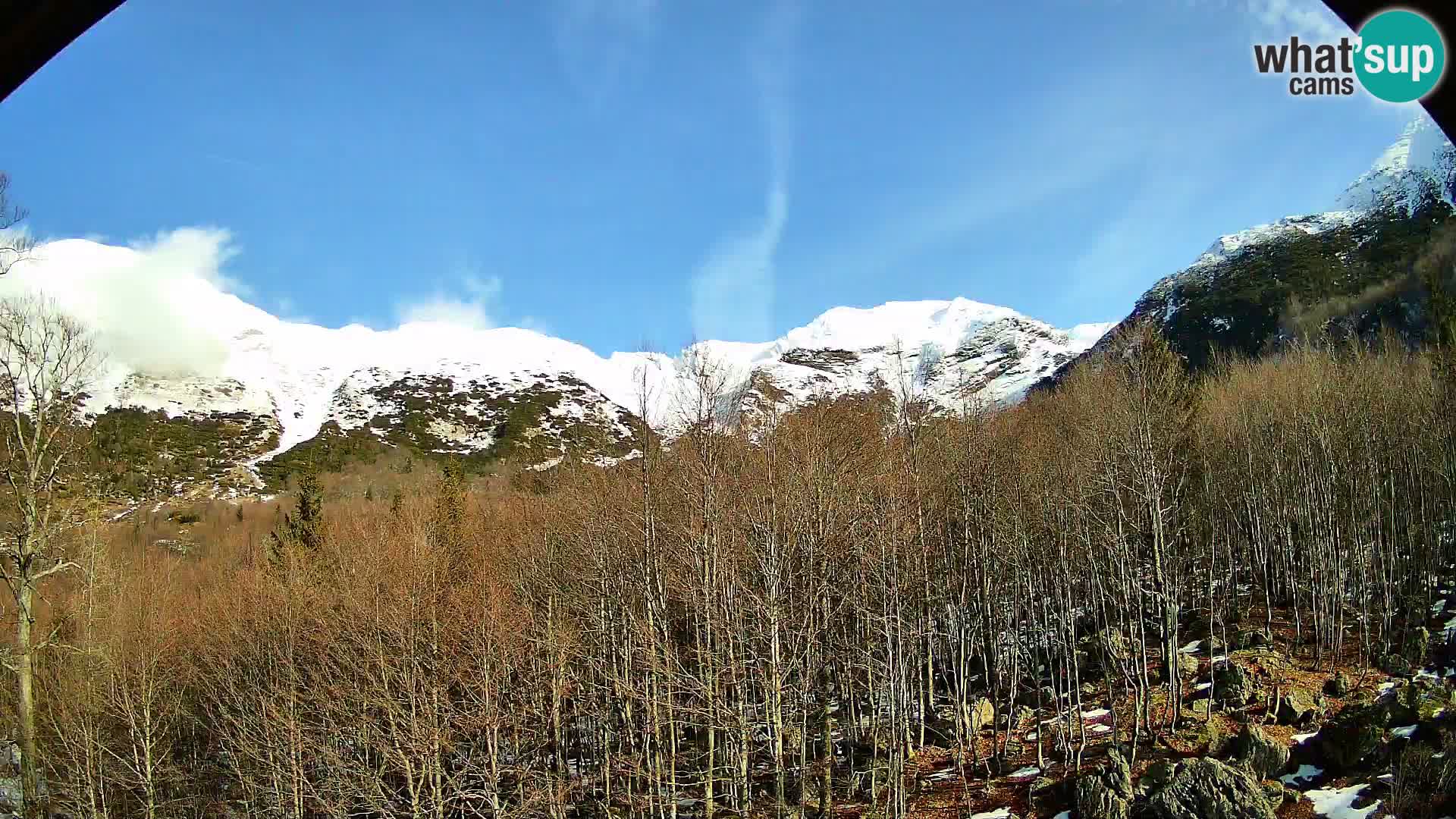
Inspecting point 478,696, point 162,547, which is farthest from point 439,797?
point 162,547

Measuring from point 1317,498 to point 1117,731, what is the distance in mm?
15546

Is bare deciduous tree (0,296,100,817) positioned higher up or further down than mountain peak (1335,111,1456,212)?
further down

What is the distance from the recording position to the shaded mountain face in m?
63.7

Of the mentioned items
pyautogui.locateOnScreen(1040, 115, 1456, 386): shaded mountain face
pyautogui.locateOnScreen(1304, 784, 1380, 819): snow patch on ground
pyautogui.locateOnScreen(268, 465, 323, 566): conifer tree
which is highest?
pyautogui.locateOnScreen(1040, 115, 1456, 386): shaded mountain face

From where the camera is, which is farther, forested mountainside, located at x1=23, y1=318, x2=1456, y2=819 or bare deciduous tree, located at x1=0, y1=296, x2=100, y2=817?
forested mountainside, located at x1=23, y1=318, x2=1456, y2=819

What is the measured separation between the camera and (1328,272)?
82062 millimetres

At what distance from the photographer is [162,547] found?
57094 millimetres

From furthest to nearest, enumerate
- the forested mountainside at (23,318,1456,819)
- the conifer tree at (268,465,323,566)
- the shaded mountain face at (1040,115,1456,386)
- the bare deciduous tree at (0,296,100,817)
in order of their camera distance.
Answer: the shaded mountain face at (1040,115,1456,386)
the conifer tree at (268,465,323,566)
the forested mountainside at (23,318,1456,819)
the bare deciduous tree at (0,296,100,817)

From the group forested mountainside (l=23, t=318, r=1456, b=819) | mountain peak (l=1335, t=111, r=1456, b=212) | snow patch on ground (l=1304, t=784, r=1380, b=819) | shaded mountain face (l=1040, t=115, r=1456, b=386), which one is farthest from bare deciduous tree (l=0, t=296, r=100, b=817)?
mountain peak (l=1335, t=111, r=1456, b=212)

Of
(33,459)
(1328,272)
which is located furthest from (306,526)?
(1328,272)

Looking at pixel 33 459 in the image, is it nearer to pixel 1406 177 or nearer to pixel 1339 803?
pixel 1339 803

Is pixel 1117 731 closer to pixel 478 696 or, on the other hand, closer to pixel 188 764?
pixel 478 696

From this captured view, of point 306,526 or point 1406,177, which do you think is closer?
point 306,526

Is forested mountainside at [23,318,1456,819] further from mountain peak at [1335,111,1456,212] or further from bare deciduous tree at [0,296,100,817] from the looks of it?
mountain peak at [1335,111,1456,212]
